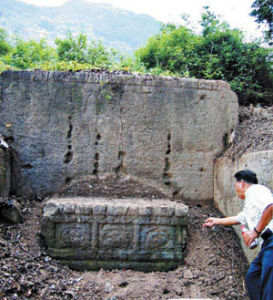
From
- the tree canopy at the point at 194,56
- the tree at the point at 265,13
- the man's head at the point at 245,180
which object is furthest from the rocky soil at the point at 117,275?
the tree at the point at 265,13

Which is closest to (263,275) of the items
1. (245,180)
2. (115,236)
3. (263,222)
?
(263,222)

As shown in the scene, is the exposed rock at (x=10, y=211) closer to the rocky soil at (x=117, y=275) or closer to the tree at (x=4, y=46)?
the rocky soil at (x=117, y=275)

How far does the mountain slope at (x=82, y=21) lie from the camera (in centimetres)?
2860

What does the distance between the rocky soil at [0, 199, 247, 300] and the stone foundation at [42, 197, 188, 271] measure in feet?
0.40

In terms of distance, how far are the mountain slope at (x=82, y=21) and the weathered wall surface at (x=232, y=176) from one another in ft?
75.1

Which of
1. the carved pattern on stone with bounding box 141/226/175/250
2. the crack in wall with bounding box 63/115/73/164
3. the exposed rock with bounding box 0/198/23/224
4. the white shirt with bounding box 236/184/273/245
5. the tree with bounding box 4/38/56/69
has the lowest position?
the carved pattern on stone with bounding box 141/226/175/250

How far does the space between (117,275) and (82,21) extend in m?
34.3

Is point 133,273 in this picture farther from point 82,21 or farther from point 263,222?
point 82,21

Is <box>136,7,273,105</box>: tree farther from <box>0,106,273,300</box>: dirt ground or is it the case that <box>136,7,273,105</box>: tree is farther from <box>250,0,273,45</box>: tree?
<box>0,106,273,300</box>: dirt ground

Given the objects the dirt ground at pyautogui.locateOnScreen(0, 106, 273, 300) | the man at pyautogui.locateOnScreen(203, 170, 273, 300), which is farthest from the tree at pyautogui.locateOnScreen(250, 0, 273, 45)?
the man at pyautogui.locateOnScreen(203, 170, 273, 300)

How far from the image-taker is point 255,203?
2809 mm

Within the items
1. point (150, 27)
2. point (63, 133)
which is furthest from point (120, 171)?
point (150, 27)

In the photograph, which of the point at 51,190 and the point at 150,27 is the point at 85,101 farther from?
the point at 150,27

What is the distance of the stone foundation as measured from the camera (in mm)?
3855
